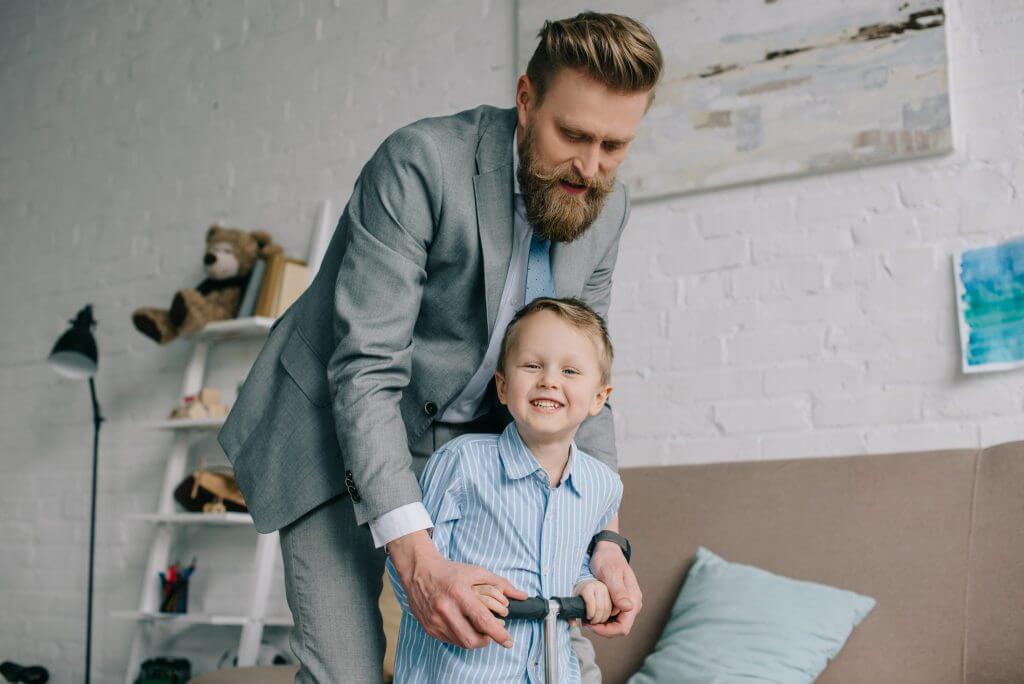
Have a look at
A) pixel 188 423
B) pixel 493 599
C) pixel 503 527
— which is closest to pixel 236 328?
pixel 188 423

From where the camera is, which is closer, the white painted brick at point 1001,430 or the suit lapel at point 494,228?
the suit lapel at point 494,228

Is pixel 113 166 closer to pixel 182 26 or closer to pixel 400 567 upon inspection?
pixel 182 26

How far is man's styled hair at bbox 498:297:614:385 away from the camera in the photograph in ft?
5.03

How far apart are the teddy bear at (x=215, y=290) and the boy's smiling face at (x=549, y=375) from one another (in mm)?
2208

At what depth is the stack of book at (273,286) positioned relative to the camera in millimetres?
3441

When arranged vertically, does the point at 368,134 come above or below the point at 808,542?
above

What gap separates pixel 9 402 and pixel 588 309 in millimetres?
3513

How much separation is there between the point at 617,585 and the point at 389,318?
496 millimetres

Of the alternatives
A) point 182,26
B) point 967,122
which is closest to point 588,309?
point 967,122

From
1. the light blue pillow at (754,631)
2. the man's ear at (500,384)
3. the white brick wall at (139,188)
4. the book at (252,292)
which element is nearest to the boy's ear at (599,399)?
the man's ear at (500,384)

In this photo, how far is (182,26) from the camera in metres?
4.09

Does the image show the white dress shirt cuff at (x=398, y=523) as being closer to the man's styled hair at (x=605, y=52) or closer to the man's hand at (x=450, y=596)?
the man's hand at (x=450, y=596)

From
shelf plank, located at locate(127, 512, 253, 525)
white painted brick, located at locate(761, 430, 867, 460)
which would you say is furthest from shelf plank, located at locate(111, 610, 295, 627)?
white painted brick, located at locate(761, 430, 867, 460)

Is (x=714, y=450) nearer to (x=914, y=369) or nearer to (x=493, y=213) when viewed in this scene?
(x=914, y=369)
